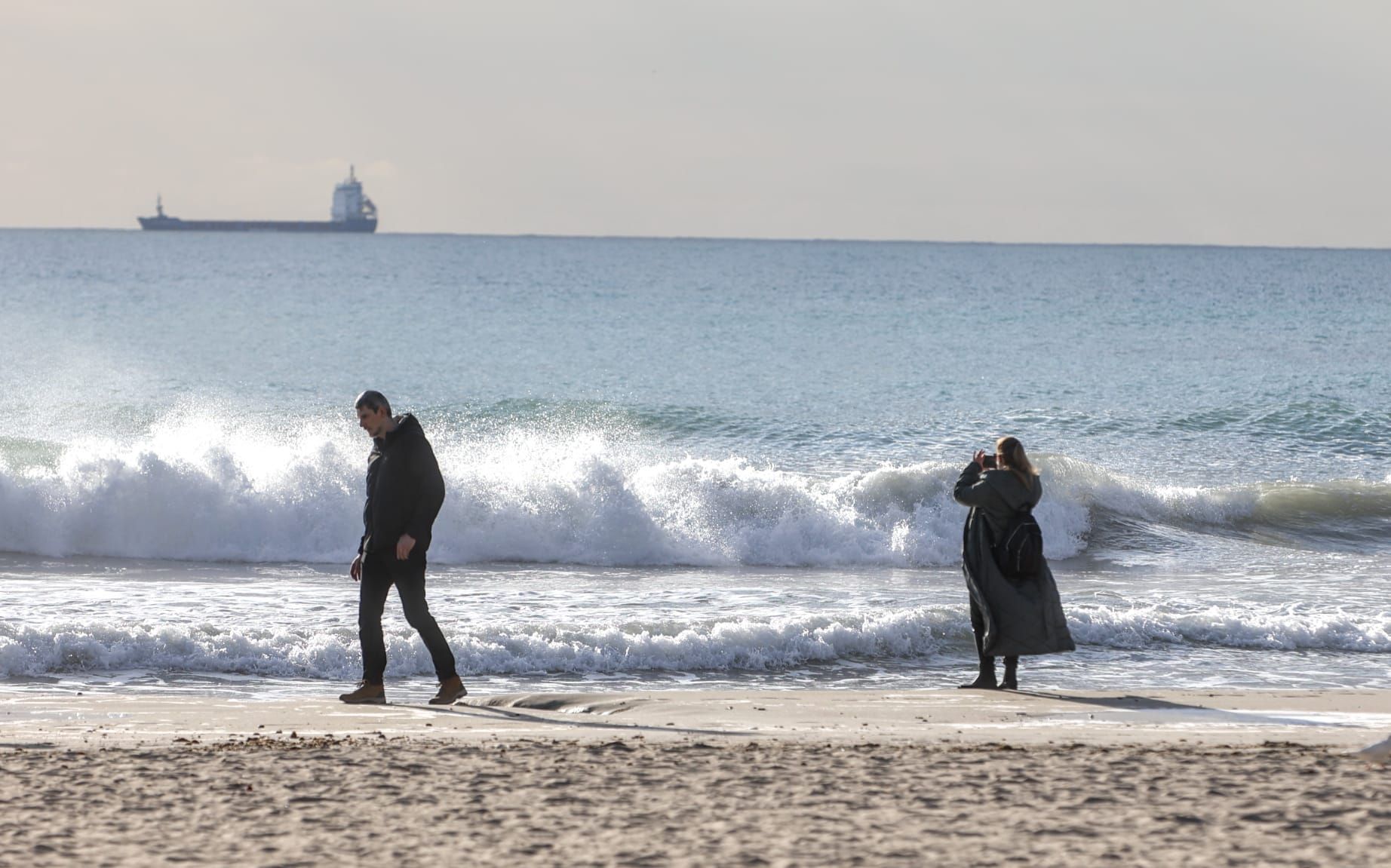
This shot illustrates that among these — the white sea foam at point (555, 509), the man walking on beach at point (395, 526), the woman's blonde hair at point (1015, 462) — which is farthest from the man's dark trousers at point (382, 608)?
the white sea foam at point (555, 509)

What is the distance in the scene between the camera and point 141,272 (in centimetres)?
7169

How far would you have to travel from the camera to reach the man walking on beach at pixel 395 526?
6844 mm

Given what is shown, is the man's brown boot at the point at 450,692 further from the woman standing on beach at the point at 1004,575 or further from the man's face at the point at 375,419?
the woman standing on beach at the point at 1004,575

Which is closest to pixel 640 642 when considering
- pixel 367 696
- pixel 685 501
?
pixel 367 696

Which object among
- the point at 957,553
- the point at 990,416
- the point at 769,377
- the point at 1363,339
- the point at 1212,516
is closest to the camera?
the point at 957,553

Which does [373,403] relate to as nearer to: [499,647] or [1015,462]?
[499,647]

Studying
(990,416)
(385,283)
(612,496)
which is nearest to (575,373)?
(990,416)

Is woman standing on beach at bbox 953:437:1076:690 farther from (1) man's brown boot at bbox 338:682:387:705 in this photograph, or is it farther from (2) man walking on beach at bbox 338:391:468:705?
(1) man's brown boot at bbox 338:682:387:705

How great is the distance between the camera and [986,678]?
771cm

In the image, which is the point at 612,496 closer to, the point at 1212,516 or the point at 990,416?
the point at 1212,516

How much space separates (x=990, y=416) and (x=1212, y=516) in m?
→ 7.98

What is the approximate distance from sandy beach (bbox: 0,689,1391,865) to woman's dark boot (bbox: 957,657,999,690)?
1.99 ft

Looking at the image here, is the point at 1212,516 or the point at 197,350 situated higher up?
the point at 197,350

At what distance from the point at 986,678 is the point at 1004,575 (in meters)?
0.61
